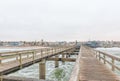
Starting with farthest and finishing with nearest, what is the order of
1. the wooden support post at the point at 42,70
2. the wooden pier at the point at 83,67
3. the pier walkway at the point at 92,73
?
the wooden support post at the point at 42,70
the wooden pier at the point at 83,67
the pier walkway at the point at 92,73

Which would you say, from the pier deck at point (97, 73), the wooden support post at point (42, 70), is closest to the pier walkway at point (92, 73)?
the pier deck at point (97, 73)

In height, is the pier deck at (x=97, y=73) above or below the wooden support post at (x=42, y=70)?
above

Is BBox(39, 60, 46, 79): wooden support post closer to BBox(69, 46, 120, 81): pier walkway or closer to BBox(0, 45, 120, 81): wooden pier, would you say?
BBox(0, 45, 120, 81): wooden pier

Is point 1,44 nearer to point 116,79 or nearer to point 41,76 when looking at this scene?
point 41,76

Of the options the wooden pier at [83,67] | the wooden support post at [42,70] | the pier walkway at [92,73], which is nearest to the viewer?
the pier walkway at [92,73]

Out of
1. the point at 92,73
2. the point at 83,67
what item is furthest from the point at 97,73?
the point at 83,67

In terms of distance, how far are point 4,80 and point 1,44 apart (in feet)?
583

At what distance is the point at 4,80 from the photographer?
30.9 feet

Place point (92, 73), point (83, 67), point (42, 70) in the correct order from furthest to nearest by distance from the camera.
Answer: point (42, 70), point (83, 67), point (92, 73)

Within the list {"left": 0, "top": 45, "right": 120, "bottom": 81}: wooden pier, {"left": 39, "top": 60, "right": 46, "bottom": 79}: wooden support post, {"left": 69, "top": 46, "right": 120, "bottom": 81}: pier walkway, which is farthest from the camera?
{"left": 39, "top": 60, "right": 46, "bottom": 79}: wooden support post

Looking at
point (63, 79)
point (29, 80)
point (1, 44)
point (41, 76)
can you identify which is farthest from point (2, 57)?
point (1, 44)

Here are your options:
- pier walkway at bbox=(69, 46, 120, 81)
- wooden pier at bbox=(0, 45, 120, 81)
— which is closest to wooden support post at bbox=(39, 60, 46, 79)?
wooden pier at bbox=(0, 45, 120, 81)

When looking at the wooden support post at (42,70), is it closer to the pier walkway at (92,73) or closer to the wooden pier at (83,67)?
the wooden pier at (83,67)

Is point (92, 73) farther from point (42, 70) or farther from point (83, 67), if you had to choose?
point (42, 70)
